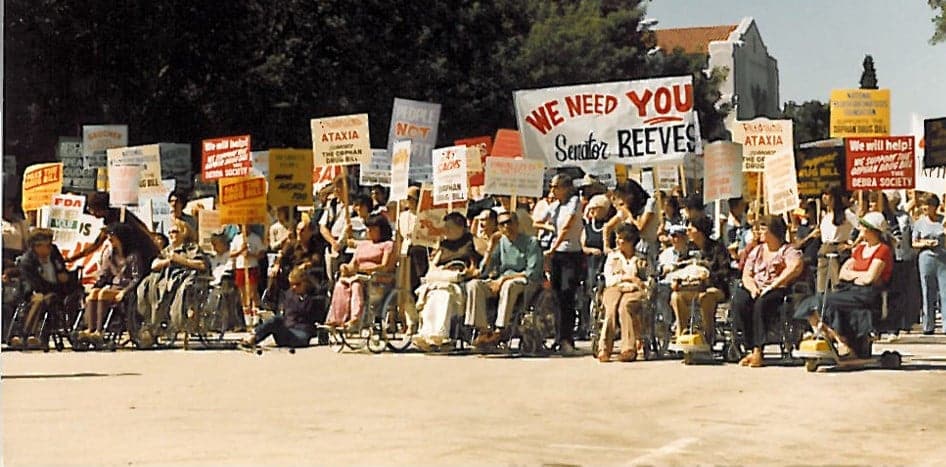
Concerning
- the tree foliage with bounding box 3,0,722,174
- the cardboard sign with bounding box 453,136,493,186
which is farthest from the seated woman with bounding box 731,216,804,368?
the tree foliage with bounding box 3,0,722,174

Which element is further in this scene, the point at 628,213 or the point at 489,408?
the point at 628,213

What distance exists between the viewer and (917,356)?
14.6m

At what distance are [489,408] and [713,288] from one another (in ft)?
10.9

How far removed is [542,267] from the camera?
14945 mm

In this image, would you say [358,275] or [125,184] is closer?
[358,275]

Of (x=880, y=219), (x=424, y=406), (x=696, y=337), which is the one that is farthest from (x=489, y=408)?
(x=880, y=219)

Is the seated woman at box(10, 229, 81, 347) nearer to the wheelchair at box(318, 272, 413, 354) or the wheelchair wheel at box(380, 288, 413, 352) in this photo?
the wheelchair at box(318, 272, 413, 354)

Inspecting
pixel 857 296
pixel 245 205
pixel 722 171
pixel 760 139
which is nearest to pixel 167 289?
pixel 245 205

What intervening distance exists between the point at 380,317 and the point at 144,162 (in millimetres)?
4734

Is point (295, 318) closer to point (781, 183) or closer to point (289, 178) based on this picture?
point (289, 178)

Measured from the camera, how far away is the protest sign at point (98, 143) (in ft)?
66.4

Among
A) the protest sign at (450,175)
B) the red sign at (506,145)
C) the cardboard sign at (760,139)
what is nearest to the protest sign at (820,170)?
the cardboard sign at (760,139)

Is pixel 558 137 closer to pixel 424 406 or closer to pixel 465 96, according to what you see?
pixel 424 406

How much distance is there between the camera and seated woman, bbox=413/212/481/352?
1506cm
